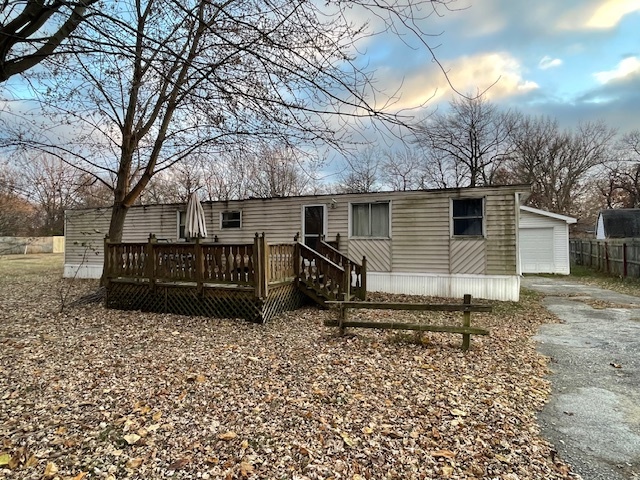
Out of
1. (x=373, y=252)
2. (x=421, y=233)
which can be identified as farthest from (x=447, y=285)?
(x=373, y=252)

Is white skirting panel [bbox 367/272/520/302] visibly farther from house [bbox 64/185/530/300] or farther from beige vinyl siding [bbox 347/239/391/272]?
beige vinyl siding [bbox 347/239/391/272]

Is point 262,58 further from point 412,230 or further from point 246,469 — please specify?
point 412,230

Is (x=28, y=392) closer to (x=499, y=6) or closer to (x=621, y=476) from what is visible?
(x=621, y=476)

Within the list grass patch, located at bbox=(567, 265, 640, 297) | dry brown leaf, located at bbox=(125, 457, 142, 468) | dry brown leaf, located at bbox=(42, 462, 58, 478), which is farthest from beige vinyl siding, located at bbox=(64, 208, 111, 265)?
grass patch, located at bbox=(567, 265, 640, 297)

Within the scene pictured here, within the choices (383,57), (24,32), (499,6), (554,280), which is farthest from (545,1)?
(554,280)

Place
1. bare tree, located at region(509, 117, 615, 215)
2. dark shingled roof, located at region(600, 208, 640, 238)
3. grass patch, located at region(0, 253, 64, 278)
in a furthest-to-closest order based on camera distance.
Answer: bare tree, located at region(509, 117, 615, 215) < dark shingled roof, located at region(600, 208, 640, 238) < grass patch, located at region(0, 253, 64, 278)

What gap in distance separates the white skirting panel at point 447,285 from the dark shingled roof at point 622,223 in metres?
19.2

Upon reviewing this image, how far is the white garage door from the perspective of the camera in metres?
17.0

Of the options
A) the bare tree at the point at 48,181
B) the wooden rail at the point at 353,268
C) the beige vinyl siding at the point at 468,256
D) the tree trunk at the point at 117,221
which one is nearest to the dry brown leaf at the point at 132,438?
the wooden rail at the point at 353,268

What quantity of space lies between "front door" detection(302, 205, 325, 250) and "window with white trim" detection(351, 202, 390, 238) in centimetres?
97

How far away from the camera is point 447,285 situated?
33.3 ft

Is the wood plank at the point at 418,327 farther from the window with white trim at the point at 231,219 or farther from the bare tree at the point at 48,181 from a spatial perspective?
the bare tree at the point at 48,181

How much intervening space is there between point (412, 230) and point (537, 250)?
10.2m

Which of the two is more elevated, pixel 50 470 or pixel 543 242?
pixel 543 242
